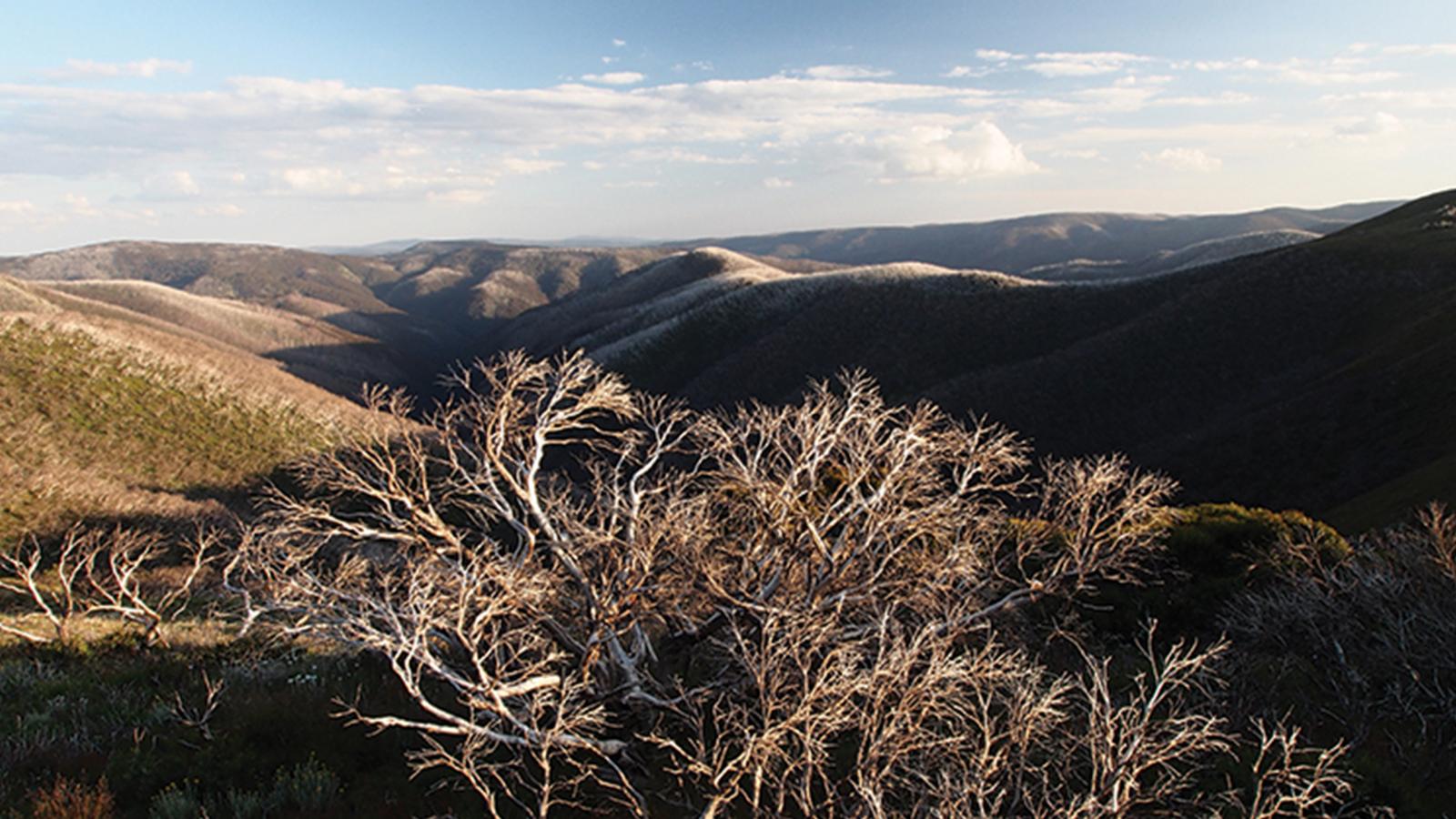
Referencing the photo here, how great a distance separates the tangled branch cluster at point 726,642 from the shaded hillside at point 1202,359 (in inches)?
851

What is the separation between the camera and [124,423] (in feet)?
130

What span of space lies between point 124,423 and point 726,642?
152 feet

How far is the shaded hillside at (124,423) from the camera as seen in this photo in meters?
31.1

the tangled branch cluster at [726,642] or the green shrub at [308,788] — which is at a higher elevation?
the tangled branch cluster at [726,642]

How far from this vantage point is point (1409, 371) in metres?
35.2

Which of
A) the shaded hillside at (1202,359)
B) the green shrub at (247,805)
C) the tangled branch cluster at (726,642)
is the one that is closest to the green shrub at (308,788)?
the green shrub at (247,805)

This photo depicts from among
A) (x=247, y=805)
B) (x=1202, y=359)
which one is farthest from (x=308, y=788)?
(x=1202, y=359)

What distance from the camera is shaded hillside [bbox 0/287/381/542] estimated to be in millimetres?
31078

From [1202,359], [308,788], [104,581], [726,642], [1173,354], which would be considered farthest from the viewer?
[1173,354]

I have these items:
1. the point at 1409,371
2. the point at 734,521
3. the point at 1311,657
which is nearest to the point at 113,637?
the point at 734,521

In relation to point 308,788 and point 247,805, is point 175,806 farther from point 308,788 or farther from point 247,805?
point 308,788

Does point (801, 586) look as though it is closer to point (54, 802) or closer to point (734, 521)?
point (734, 521)

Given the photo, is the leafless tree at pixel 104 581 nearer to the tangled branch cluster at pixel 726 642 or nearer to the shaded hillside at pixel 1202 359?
the tangled branch cluster at pixel 726 642

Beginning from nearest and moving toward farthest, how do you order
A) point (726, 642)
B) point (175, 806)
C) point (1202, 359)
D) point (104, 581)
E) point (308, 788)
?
point (175, 806)
point (308, 788)
point (726, 642)
point (104, 581)
point (1202, 359)
